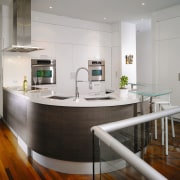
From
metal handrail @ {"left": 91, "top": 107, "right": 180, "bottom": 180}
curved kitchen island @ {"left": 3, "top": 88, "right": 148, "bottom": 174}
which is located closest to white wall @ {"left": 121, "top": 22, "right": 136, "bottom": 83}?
curved kitchen island @ {"left": 3, "top": 88, "right": 148, "bottom": 174}

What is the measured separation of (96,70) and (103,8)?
1.99m


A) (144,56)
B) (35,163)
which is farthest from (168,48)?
(35,163)

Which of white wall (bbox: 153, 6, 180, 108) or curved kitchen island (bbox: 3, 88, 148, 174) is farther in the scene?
white wall (bbox: 153, 6, 180, 108)

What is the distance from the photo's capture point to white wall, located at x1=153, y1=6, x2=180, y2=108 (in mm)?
4969

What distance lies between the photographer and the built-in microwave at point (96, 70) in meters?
6.34

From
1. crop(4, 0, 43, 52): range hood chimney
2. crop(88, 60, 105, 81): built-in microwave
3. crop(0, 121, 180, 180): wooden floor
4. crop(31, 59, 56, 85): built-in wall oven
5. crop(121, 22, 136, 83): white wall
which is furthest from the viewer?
crop(121, 22, 136, 83): white wall

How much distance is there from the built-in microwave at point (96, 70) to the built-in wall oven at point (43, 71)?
125 cm

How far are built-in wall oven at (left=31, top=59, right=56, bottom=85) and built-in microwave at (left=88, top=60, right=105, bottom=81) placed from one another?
1.25 m

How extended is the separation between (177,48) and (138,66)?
358 centimetres

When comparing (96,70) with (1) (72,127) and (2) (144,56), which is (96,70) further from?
(1) (72,127)

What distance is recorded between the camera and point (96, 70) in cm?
644

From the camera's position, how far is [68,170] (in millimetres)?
2594

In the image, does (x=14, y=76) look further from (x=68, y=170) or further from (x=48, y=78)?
(x=68, y=170)

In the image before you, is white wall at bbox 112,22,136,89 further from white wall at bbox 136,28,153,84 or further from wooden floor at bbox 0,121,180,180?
wooden floor at bbox 0,121,180,180
